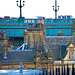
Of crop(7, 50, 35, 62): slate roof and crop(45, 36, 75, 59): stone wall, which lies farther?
crop(45, 36, 75, 59): stone wall

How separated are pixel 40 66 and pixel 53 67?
1965 mm

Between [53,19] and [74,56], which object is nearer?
[74,56]

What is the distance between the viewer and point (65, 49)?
5528 cm

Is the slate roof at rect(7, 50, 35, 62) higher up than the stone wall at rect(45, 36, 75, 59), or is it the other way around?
the stone wall at rect(45, 36, 75, 59)

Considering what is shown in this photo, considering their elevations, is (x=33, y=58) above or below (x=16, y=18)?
below

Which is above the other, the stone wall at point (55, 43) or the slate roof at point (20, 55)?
the stone wall at point (55, 43)

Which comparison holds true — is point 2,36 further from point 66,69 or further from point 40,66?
point 66,69

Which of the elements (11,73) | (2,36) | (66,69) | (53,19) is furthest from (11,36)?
(11,73)

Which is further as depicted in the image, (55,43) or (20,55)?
(55,43)

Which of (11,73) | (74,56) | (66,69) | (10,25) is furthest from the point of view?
(10,25)

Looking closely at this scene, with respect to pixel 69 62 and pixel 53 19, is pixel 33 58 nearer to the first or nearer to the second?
pixel 69 62

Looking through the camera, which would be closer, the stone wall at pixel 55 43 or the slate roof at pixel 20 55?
the slate roof at pixel 20 55

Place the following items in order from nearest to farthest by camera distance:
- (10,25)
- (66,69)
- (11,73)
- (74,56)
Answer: (11,73) < (66,69) < (74,56) < (10,25)

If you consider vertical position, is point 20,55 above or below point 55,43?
below
